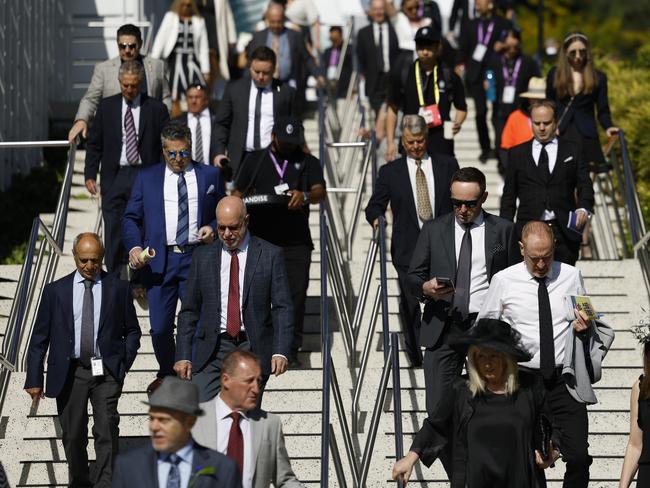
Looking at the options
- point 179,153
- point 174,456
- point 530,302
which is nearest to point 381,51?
point 179,153

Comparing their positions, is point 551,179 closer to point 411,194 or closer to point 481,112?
point 411,194

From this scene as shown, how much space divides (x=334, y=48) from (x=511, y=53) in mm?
4878

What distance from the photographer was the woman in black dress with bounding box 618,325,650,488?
9.17 meters

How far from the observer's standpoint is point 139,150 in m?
12.8

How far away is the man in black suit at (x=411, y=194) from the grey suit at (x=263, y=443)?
3708 millimetres

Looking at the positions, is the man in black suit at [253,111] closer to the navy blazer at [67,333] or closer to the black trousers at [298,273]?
the black trousers at [298,273]

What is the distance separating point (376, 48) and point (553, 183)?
20.9 ft

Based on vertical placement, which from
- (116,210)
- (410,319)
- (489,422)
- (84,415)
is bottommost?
(84,415)

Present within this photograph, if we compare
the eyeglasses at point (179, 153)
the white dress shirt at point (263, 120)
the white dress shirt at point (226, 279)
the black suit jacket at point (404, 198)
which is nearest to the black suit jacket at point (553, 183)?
the black suit jacket at point (404, 198)

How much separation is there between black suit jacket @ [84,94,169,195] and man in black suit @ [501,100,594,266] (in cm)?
268

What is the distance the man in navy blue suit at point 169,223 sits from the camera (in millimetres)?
11352

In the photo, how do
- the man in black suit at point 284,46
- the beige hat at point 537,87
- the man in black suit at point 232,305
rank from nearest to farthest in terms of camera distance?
the man in black suit at point 232,305, the beige hat at point 537,87, the man in black suit at point 284,46

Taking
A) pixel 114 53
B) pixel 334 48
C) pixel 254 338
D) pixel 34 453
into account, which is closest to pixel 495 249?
pixel 254 338

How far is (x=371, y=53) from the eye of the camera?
60.0ft
